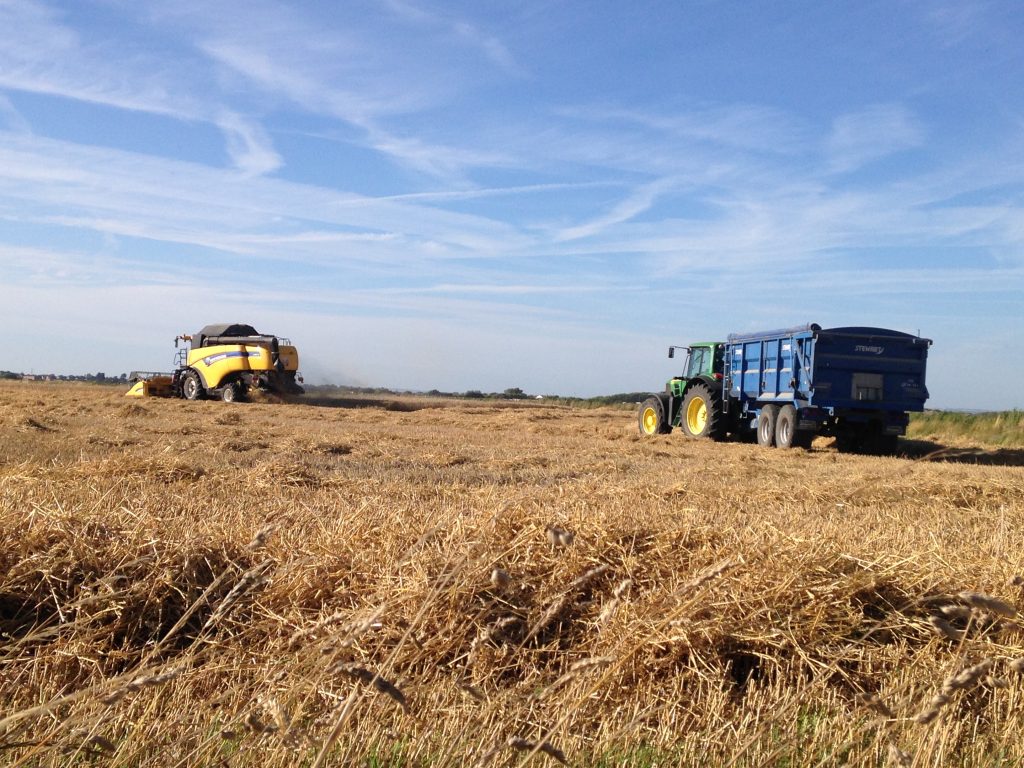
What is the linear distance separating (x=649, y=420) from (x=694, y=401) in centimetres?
211

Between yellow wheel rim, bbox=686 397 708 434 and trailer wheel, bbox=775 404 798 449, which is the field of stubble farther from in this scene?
yellow wheel rim, bbox=686 397 708 434

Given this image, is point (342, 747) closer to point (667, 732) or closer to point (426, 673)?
point (426, 673)

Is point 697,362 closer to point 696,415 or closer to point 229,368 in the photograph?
point 696,415

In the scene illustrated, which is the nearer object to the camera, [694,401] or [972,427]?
[694,401]

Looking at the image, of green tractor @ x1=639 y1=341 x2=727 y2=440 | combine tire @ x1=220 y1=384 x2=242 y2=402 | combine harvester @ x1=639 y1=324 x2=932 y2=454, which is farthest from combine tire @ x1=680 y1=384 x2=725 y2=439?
combine tire @ x1=220 y1=384 x2=242 y2=402

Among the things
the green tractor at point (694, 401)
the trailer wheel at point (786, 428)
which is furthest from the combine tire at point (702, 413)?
the trailer wheel at point (786, 428)

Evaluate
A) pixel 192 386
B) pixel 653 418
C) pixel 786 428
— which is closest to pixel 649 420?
pixel 653 418

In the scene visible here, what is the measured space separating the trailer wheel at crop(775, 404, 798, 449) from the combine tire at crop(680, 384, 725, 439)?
217cm

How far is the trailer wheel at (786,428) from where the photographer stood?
17.3m

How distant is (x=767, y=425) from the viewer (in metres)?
18.5

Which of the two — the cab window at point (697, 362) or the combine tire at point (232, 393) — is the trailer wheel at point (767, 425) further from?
the combine tire at point (232, 393)

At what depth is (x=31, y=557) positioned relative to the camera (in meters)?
4.48

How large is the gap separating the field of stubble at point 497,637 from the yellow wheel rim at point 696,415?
45.9 feet

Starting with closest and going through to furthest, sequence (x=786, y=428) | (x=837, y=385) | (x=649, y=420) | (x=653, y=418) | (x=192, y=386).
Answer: (x=837, y=385)
(x=786, y=428)
(x=653, y=418)
(x=649, y=420)
(x=192, y=386)
